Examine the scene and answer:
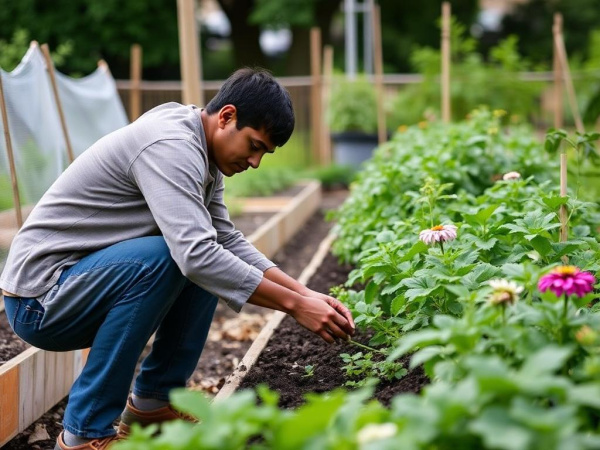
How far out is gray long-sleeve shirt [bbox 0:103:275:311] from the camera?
2.39 meters

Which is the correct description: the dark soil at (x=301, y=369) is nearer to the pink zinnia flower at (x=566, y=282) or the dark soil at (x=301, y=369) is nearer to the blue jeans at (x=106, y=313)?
the blue jeans at (x=106, y=313)

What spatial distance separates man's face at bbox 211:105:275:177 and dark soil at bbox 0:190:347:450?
50.9 inches

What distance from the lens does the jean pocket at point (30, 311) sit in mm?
2623

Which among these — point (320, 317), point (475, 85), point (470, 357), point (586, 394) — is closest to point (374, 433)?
point (470, 357)

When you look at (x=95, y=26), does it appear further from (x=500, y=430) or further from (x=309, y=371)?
(x=500, y=430)

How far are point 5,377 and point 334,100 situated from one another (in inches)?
365

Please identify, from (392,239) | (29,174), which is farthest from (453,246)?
(29,174)

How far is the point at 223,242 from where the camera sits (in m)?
3.01

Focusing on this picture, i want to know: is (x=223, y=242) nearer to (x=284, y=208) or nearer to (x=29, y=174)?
(x=29, y=174)

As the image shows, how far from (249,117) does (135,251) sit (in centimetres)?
55

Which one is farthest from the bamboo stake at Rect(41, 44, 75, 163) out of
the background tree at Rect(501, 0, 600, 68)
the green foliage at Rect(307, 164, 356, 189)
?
the background tree at Rect(501, 0, 600, 68)

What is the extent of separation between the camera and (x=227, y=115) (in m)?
2.60

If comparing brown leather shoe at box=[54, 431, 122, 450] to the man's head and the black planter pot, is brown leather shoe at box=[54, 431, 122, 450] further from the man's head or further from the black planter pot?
the black planter pot

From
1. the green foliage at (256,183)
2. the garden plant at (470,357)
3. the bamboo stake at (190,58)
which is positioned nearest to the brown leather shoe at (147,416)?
the garden plant at (470,357)
